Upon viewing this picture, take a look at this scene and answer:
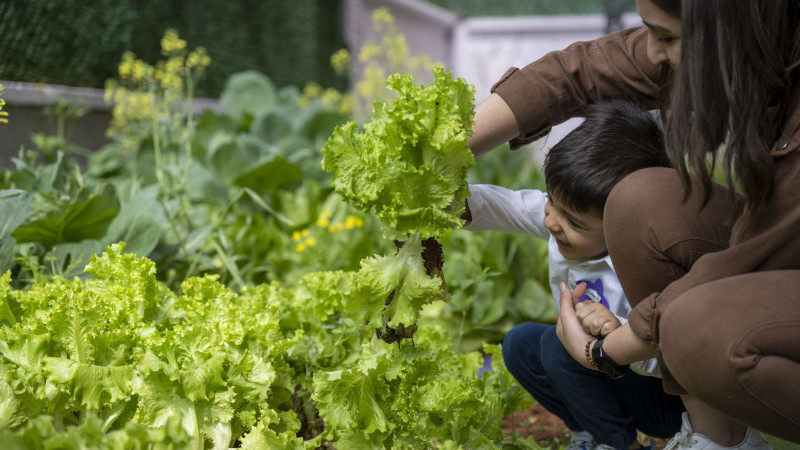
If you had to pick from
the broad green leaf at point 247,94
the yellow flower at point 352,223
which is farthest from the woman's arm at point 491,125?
the broad green leaf at point 247,94

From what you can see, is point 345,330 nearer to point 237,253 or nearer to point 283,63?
point 237,253

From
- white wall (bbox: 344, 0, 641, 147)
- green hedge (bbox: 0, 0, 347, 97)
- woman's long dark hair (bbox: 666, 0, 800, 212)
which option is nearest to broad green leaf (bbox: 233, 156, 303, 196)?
green hedge (bbox: 0, 0, 347, 97)

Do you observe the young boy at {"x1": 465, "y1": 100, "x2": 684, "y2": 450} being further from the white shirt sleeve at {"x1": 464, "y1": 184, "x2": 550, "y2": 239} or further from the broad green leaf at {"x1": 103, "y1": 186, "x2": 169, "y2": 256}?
the broad green leaf at {"x1": 103, "y1": 186, "x2": 169, "y2": 256}

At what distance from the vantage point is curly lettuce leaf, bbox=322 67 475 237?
1367 mm

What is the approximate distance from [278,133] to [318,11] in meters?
3.42

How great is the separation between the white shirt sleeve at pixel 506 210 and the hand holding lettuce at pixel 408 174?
8.6 inches

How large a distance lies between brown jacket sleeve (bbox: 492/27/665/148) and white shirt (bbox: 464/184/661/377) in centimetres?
15

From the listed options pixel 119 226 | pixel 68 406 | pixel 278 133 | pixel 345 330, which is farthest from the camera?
pixel 278 133

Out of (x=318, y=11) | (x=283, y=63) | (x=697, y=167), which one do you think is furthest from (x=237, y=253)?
(x=318, y=11)

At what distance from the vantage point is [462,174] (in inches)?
56.0

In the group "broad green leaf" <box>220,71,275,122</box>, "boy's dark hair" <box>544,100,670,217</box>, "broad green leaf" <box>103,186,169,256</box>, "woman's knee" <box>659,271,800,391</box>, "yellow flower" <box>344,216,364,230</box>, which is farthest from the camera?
"broad green leaf" <box>220,71,275,122</box>

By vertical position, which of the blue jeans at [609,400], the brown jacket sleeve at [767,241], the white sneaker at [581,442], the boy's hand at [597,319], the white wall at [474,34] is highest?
the brown jacket sleeve at [767,241]

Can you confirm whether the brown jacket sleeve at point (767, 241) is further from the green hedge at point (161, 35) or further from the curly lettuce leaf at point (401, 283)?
the green hedge at point (161, 35)

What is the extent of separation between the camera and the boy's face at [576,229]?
163 centimetres
